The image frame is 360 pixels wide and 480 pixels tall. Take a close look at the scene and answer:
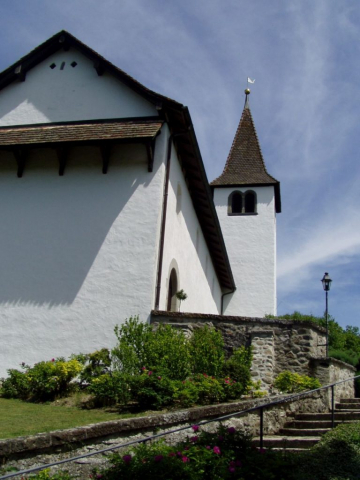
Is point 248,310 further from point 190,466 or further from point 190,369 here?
point 190,466

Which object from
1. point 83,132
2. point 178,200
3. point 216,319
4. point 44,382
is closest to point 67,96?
point 83,132

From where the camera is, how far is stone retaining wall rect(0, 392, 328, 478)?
579 centimetres

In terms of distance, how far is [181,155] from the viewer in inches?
635

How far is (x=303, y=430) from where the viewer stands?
343 inches

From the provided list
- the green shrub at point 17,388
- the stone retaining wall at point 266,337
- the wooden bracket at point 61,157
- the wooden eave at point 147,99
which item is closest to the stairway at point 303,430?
the stone retaining wall at point 266,337

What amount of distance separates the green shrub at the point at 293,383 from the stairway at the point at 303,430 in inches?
50.1

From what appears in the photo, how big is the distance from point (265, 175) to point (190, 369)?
24.2m

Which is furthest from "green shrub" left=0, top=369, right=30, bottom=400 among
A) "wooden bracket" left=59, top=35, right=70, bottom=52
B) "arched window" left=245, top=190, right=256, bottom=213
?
"arched window" left=245, top=190, right=256, bottom=213

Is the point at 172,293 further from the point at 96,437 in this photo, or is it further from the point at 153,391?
the point at 96,437

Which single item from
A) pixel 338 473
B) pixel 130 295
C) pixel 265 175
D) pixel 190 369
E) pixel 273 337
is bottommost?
pixel 338 473

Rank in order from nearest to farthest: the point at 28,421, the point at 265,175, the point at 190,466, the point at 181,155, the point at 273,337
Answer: the point at 190,466 < the point at 28,421 < the point at 273,337 < the point at 181,155 < the point at 265,175

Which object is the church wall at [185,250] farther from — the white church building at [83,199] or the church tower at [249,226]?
the church tower at [249,226]

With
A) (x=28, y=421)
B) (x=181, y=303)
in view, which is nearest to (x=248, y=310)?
(x=181, y=303)

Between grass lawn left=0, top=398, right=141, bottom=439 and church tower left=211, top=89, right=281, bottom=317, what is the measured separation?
20424mm
